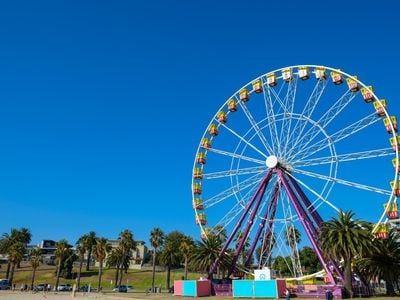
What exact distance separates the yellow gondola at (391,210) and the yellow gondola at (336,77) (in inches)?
644

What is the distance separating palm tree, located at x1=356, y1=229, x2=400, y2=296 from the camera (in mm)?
52250

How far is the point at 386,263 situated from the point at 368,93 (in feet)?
65.3

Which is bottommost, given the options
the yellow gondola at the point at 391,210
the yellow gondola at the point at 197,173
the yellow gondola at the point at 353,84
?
the yellow gondola at the point at 391,210

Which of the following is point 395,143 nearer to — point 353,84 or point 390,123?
point 390,123

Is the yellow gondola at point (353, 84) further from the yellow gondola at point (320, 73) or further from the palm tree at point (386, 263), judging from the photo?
the palm tree at point (386, 263)

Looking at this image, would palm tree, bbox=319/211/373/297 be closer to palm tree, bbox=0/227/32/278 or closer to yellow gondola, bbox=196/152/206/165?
yellow gondola, bbox=196/152/206/165

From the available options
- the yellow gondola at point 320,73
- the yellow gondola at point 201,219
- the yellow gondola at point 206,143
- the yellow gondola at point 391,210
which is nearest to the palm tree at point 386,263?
the yellow gondola at point 391,210

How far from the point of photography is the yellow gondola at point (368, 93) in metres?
52.5

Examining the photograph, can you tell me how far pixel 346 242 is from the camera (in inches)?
1822

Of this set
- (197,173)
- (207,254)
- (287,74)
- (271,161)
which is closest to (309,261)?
(207,254)

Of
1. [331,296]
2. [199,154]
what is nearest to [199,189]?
[199,154]

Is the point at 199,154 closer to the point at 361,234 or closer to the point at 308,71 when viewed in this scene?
the point at 308,71

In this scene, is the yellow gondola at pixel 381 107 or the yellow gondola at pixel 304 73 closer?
the yellow gondola at pixel 381 107

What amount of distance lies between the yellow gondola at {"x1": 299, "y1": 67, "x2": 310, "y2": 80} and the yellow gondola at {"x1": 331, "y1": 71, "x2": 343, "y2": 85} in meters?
3.27
